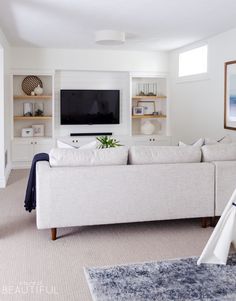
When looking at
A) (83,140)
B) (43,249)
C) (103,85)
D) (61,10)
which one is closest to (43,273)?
(43,249)

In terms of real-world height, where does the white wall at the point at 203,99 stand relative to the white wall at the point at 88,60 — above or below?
below

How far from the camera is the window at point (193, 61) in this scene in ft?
23.4

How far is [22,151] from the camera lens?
7875 millimetres

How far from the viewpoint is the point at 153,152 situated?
418 centimetres

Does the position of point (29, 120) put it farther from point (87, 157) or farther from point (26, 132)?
point (87, 157)

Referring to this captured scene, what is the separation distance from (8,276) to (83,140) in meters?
5.27

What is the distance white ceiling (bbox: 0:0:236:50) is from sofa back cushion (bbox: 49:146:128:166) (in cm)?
170

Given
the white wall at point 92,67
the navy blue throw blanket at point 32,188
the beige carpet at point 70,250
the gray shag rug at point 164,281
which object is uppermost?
the white wall at point 92,67

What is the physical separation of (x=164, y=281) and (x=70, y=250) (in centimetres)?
107

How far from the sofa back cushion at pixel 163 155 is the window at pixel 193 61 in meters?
3.21

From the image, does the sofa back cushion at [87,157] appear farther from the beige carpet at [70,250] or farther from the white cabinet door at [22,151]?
the white cabinet door at [22,151]

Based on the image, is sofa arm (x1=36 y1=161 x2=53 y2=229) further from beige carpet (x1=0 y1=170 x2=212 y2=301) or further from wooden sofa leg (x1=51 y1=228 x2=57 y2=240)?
beige carpet (x1=0 y1=170 x2=212 y2=301)

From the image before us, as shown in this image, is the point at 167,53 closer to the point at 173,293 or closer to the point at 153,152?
the point at 153,152

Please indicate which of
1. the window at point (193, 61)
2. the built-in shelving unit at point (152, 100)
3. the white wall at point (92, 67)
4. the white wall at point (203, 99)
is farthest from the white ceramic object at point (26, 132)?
the window at point (193, 61)
